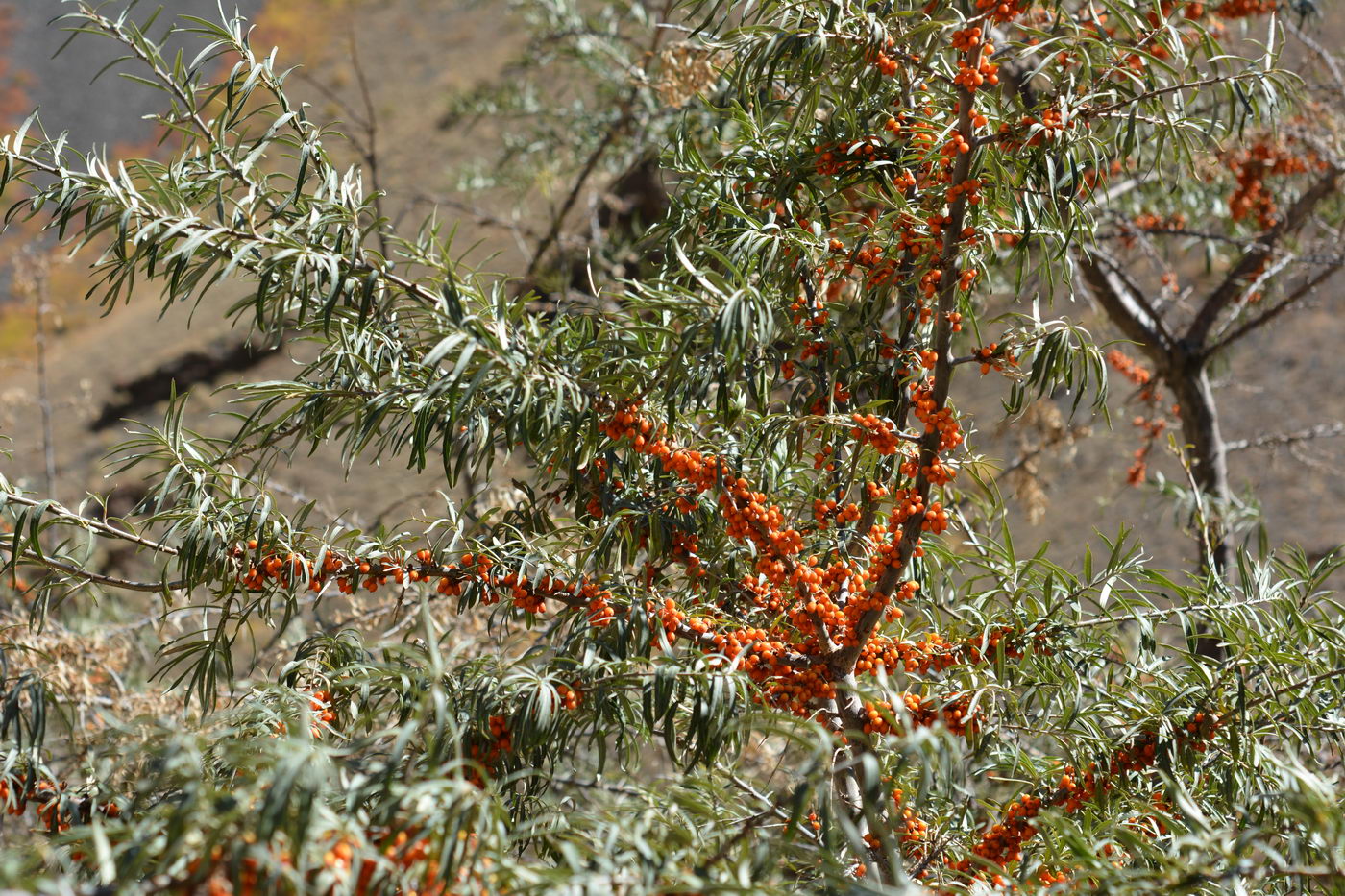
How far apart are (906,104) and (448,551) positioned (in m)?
1.03

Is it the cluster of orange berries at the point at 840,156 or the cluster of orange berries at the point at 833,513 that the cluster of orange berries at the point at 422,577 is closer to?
the cluster of orange berries at the point at 833,513

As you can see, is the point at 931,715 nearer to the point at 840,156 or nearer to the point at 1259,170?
the point at 840,156

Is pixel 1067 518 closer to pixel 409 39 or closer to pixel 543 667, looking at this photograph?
pixel 543 667

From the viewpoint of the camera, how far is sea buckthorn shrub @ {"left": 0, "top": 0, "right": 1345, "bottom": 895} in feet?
4.48

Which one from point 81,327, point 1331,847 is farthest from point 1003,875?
point 81,327

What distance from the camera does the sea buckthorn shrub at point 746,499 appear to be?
1364mm

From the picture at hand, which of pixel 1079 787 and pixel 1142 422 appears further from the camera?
pixel 1142 422

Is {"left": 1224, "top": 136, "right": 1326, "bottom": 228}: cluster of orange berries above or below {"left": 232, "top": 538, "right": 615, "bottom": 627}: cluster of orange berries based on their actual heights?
above

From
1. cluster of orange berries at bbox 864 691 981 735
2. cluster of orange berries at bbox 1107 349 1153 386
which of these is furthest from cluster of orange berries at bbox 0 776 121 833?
cluster of orange berries at bbox 1107 349 1153 386

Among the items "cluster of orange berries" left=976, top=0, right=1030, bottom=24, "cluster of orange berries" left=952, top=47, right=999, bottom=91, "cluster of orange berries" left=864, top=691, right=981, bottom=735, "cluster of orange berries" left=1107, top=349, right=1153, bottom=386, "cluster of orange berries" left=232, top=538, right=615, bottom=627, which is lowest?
"cluster of orange berries" left=232, top=538, right=615, bottom=627

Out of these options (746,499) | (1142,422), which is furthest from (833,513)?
(1142,422)

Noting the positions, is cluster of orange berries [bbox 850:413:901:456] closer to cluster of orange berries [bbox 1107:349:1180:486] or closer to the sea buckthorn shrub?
the sea buckthorn shrub

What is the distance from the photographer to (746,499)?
1.53m

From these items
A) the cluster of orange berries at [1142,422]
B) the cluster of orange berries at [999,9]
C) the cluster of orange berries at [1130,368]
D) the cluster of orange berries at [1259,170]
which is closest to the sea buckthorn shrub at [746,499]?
the cluster of orange berries at [999,9]
